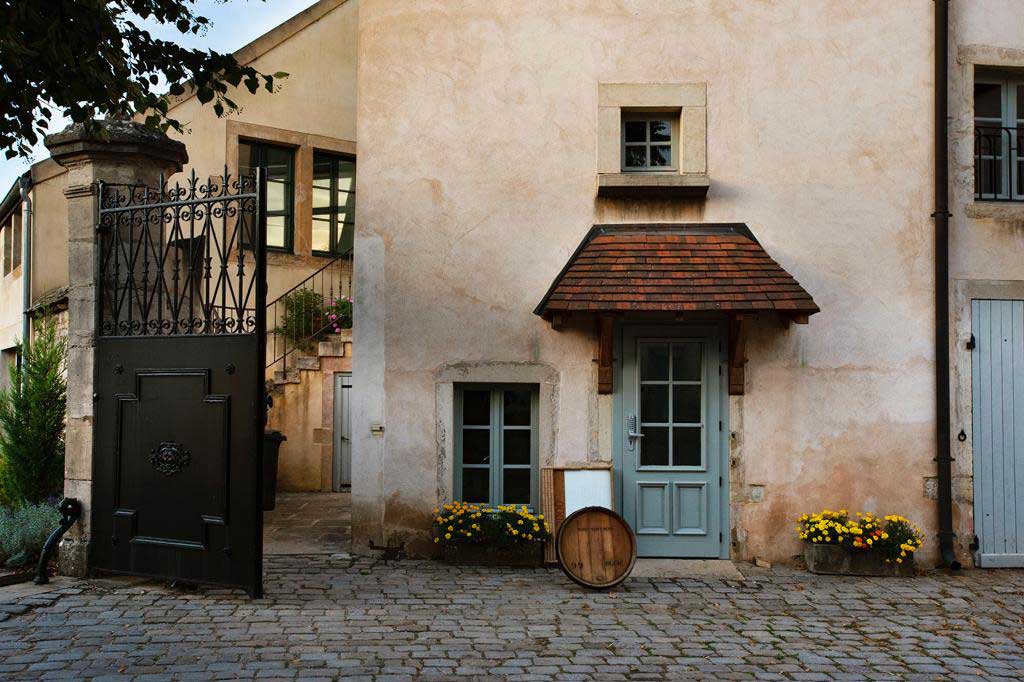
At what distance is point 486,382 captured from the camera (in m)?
8.41

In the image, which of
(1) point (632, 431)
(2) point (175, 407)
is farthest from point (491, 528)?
(2) point (175, 407)

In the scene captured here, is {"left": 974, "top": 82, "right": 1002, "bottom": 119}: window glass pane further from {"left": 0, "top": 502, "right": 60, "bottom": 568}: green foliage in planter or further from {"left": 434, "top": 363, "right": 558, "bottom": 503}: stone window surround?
{"left": 0, "top": 502, "right": 60, "bottom": 568}: green foliage in planter

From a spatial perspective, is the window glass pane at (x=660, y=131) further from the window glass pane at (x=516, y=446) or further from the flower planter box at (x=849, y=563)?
the flower planter box at (x=849, y=563)

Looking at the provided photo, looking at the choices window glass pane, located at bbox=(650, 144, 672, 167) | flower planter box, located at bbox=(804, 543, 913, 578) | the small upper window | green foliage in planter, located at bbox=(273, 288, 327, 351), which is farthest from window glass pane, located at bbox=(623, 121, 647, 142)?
green foliage in planter, located at bbox=(273, 288, 327, 351)

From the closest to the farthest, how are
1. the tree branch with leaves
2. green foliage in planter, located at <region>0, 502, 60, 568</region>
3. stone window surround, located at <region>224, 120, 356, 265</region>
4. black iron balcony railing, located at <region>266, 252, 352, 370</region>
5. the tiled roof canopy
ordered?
the tree branch with leaves < green foliage in planter, located at <region>0, 502, 60, 568</region> < the tiled roof canopy < black iron balcony railing, located at <region>266, 252, 352, 370</region> < stone window surround, located at <region>224, 120, 356, 265</region>

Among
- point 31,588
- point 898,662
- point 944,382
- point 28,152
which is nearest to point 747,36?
point 944,382

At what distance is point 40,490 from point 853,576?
23.4 ft

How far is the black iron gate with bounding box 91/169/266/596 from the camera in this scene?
21.9 ft

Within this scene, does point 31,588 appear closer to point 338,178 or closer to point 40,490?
point 40,490

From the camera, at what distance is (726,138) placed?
8.41 m

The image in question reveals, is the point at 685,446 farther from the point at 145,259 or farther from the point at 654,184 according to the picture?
the point at 145,259

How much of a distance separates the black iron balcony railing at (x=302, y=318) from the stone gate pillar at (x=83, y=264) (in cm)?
538

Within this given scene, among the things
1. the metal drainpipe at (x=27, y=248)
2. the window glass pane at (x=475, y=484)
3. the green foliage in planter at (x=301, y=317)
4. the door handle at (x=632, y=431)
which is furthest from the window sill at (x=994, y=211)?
the metal drainpipe at (x=27, y=248)

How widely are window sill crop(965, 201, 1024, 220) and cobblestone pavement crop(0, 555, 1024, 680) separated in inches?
129
